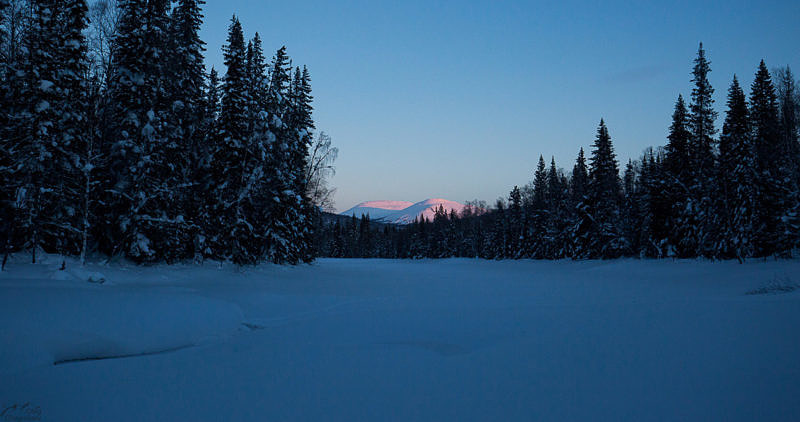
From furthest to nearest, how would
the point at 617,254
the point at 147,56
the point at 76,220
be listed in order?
the point at 617,254, the point at 147,56, the point at 76,220

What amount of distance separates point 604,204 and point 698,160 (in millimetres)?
10625

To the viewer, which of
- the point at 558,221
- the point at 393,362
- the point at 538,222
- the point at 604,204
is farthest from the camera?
the point at 538,222

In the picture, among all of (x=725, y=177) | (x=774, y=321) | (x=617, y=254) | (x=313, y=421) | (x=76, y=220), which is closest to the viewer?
(x=313, y=421)

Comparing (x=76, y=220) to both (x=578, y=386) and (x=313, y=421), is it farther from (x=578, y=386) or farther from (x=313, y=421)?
(x=578, y=386)

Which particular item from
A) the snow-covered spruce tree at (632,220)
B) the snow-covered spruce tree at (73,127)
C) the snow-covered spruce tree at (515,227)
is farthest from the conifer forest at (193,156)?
the snow-covered spruce tree at (515,227)

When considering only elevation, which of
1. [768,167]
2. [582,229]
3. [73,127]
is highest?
[768,167]

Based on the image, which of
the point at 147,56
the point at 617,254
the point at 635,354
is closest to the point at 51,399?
the point at 635,354

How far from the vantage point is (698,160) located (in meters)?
30.9

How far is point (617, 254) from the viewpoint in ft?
129

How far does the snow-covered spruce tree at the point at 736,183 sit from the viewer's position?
2395 cm

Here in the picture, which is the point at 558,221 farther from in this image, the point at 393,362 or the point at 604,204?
the point at 393,362

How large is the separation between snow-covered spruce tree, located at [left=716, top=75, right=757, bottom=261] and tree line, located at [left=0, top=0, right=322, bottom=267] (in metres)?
31.0

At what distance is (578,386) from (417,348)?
2.99 metres

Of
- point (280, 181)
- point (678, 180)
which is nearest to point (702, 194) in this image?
point (678, 180)
